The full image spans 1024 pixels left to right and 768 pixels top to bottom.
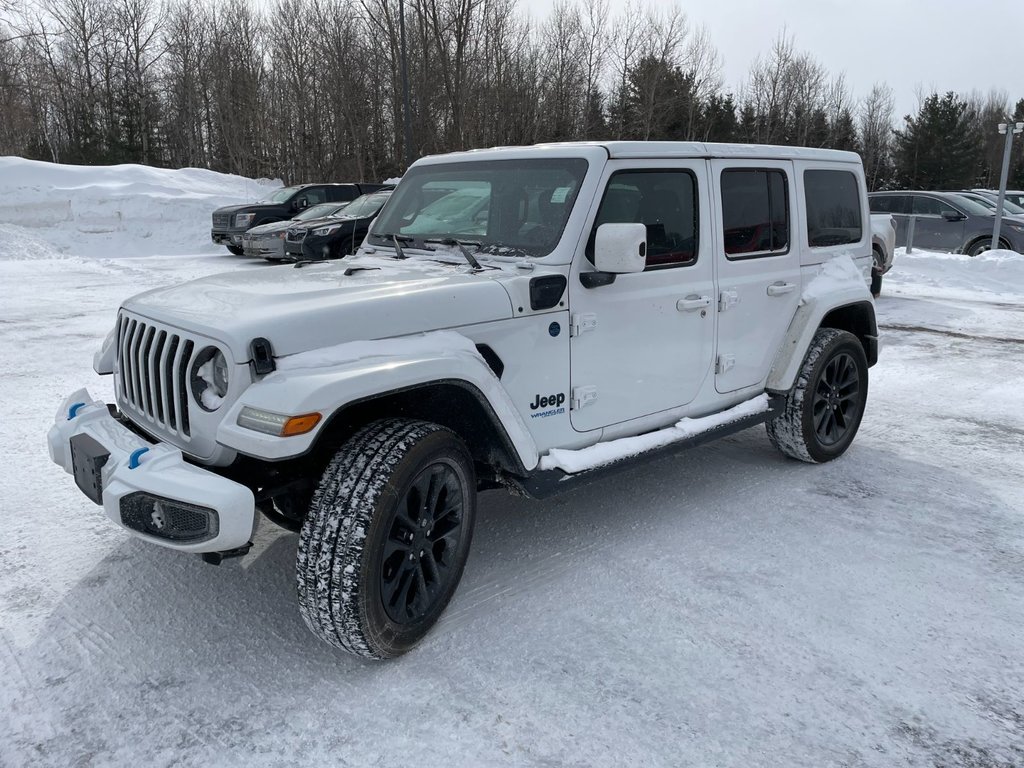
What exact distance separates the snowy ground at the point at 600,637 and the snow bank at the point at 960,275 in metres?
8.88

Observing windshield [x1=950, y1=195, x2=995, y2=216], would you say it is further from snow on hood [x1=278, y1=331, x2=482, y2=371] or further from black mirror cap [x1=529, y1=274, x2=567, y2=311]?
snow on hood [x1=278, y1=331, x2=482, y2=371]

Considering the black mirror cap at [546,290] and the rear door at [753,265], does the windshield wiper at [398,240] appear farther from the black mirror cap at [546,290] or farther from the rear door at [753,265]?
the rear door at [753,265]

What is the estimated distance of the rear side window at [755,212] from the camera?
4229mm

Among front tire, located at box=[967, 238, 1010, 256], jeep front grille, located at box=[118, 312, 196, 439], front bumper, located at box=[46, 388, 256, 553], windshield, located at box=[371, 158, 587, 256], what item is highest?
windshield, located at box=[371, 158, 587, 256]

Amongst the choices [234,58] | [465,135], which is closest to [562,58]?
[465,135]

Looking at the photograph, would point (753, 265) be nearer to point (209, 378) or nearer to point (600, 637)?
point (600, 637)

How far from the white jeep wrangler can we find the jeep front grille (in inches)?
0.5

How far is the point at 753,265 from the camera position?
4.37 m

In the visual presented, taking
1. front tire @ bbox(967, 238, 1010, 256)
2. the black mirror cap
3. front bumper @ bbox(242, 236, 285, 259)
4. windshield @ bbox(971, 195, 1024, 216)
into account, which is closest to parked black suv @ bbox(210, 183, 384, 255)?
front bumper @ bbox(242, 236, 285, 259)

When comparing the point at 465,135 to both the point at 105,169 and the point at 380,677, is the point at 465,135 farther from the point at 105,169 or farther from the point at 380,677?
the point at 380,677

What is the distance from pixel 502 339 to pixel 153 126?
153 ft

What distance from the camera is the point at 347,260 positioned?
410 cm

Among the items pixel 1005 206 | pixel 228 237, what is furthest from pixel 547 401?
pixel 1005 206

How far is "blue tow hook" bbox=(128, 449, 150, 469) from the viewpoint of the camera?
2734 mm
